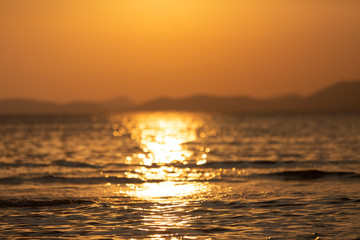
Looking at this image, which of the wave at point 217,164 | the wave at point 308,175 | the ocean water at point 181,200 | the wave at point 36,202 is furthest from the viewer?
the wave at point 217,164

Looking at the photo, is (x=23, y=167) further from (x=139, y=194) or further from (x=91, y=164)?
(x=139, y=194)

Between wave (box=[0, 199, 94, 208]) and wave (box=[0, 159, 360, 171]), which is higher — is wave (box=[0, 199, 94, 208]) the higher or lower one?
the lower one

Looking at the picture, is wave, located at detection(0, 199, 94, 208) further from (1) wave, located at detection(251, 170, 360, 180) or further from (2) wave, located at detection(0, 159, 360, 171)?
(2) wave, located at detection(0, 159, 360, 171)

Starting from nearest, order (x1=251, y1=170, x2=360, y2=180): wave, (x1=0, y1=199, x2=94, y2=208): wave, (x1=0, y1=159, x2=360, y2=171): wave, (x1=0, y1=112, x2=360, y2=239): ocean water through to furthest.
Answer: (x1=0, y1=112, x2=360, y2=239): ocean water
(x1=0, y1=199, x2=94, y2=208): wave
(x1=251, y1=170, x2=360, y2=180): wave
(x1=0, y1=159, x2=360, y2=171): wave

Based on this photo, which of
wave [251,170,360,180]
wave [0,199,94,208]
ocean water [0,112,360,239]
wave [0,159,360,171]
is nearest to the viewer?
ocean water [0,112,360,239]

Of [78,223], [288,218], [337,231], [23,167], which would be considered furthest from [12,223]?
[23,167]

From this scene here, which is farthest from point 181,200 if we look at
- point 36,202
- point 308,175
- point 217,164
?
point 217,164

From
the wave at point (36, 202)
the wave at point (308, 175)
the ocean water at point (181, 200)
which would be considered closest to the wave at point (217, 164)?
the ocean water at point (181, 200)

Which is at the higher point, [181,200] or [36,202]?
[36,202]

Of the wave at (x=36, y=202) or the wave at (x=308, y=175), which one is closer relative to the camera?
the wave at (x=36, y=202)

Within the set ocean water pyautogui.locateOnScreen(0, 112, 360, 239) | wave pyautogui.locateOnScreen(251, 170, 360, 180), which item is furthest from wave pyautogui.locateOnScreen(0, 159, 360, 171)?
wave pyautogui.locateOnScreen(251, 170, 360, 180)

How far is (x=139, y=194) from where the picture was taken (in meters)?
23.8

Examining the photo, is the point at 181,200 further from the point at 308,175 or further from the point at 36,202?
the point at 308,175

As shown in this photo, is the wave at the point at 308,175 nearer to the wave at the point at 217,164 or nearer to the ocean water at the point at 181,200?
the ocean water at the point at 181,200
